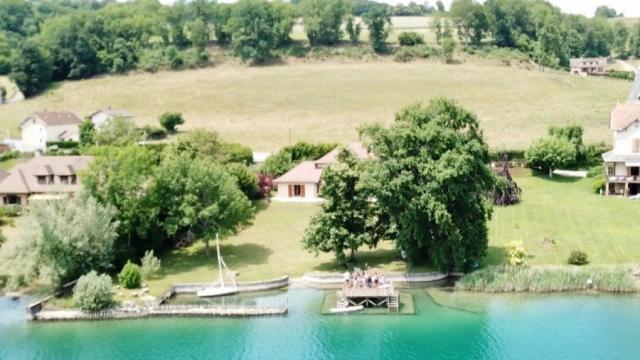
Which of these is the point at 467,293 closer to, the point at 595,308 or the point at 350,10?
the point at 595,308

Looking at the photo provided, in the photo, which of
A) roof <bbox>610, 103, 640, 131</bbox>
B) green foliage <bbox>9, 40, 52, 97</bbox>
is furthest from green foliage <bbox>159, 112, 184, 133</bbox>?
roof <bbox>610, 103, 640, 131</bbox>

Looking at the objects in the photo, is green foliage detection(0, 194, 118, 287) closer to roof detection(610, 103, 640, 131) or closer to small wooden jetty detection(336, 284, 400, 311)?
small wooden jetty detection(336, 284, 400, 311)

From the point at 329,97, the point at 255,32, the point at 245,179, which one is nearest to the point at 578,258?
the point at 245,179

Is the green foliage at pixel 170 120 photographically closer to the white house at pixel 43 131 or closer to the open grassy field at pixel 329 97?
the open grassy field at pixel 329 97

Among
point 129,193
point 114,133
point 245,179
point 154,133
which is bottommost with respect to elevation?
point 245,179

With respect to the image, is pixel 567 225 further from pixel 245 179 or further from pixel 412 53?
pixel 412 53

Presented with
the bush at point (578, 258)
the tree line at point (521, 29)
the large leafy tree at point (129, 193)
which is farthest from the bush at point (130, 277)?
the tree line at point (521, 29)
